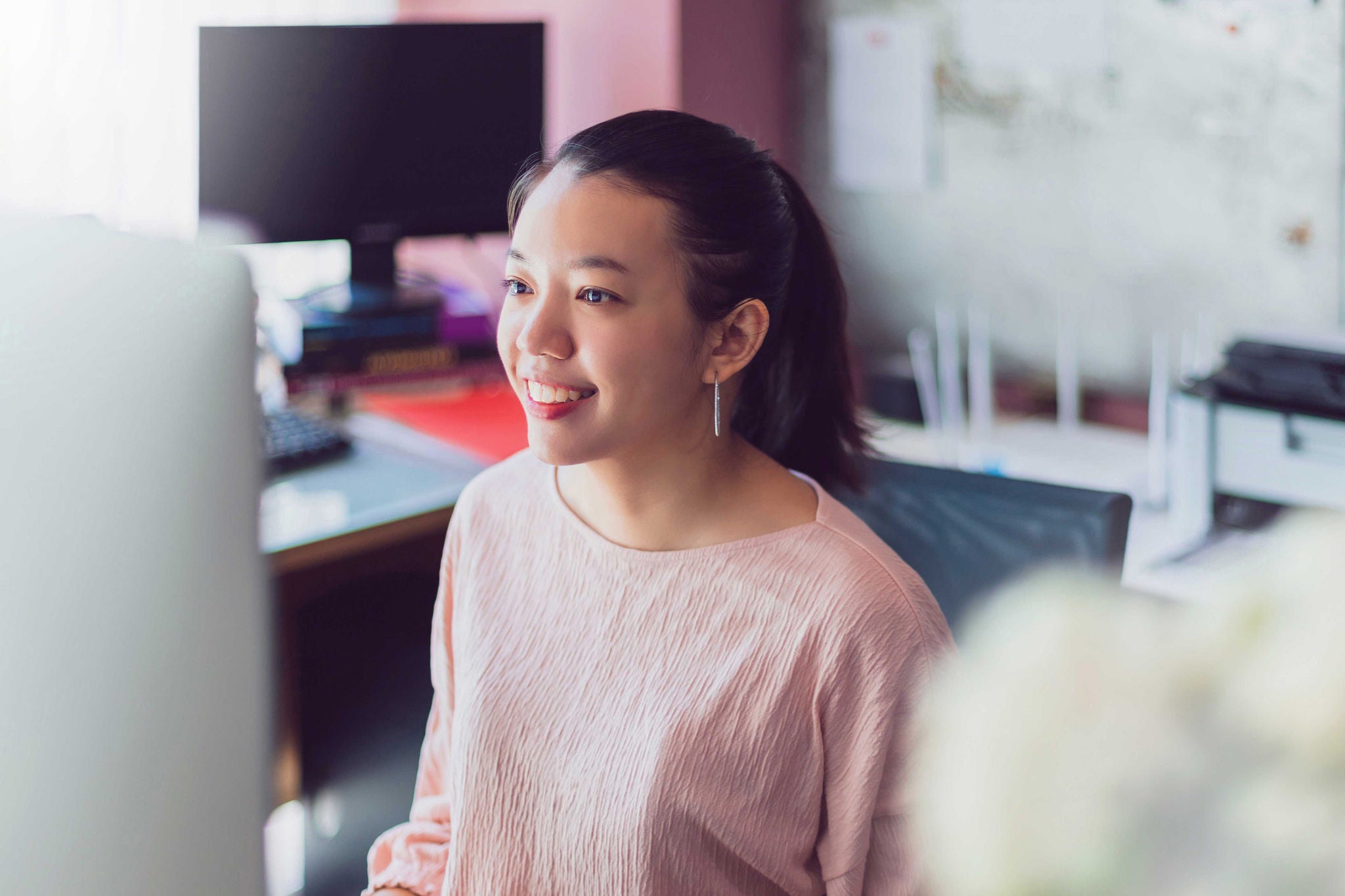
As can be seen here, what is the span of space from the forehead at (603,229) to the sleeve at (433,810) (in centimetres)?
32

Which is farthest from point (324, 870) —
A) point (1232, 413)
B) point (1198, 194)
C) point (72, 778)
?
point (1198, 194)

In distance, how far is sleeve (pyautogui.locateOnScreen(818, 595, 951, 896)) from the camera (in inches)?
34.9

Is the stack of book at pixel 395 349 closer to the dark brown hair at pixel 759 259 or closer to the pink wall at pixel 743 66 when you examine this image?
the pink wall at pixel 743 66

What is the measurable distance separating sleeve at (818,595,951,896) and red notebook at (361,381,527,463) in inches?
36.8

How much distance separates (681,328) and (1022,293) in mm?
1488

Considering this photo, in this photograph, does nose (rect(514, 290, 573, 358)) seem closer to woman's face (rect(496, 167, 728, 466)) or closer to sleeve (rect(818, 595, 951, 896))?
woman's face (rect(496, 167, 728, 466))

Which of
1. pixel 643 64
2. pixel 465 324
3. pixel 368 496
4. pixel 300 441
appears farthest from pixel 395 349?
pixel 643 64

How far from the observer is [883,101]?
2.34 meters

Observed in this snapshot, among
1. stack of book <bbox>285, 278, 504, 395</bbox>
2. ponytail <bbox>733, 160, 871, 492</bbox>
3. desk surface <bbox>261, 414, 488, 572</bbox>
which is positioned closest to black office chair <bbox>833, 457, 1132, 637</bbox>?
ponytail <bbox>733, 160, 871, 492</bbox>

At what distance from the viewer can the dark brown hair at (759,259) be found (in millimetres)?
925

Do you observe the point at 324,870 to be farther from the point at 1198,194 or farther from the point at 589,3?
the point at 1198,194

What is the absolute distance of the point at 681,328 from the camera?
93 centimetres

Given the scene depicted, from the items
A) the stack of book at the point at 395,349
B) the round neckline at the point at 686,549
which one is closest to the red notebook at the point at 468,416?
the stack of book at the point at 395,349

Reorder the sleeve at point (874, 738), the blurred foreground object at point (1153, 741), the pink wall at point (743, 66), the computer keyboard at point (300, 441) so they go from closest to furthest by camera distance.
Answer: the blurred foreground object at point (1153, 741) → the sleeve at point (874, 738) → the computer keyboard at point (300, 441) → the pink wall at point (743, 66)
